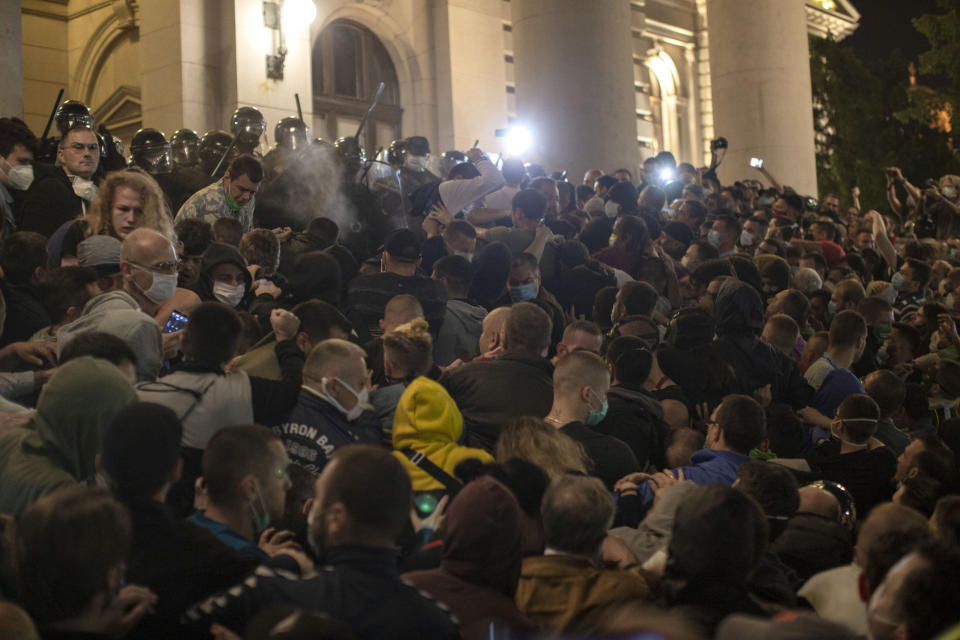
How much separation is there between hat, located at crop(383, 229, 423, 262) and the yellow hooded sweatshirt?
214cm

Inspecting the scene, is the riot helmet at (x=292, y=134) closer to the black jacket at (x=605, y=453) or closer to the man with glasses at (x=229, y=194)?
the man with glasses at (x=229, y=194)

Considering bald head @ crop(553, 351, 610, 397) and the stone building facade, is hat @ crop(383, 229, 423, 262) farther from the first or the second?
the stone building facade

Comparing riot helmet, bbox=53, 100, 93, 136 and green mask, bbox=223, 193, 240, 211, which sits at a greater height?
riot helmet, bbox=53, 100, 93, 136

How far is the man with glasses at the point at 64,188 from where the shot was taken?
24.3 feet

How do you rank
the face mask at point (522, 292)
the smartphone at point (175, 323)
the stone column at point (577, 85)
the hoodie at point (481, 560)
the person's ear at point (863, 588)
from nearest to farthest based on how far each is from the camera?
the hoodie at point (481, 560) < the person's ear at point (863, 588) < the smartphone at point (175, 323) < the face mask at point (522, 292) < the stone column at point (577, 85)

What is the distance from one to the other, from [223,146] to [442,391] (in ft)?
20.6

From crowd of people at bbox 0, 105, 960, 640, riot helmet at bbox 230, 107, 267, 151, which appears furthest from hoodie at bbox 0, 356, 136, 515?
riot helmet at bbox 230, 107, 267, 151

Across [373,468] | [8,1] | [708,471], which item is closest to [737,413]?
[708,471]

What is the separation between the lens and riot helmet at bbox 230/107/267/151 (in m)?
11.8

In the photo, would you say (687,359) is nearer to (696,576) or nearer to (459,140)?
(696,576)

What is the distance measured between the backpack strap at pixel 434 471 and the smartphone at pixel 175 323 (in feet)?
5.20

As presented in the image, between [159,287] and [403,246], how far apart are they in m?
1.85

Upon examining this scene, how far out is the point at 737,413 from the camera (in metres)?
5.52

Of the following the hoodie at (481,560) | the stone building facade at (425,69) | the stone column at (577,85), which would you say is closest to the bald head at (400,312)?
the hoodie at (481,560)
